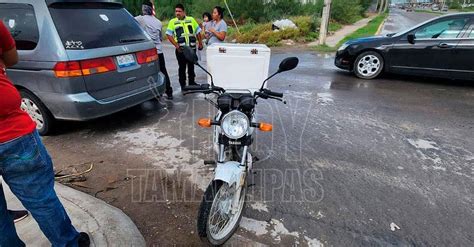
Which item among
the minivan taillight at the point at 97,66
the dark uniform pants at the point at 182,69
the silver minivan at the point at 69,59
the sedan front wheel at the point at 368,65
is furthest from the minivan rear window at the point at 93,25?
the sedan front wheel at the point at 368,65

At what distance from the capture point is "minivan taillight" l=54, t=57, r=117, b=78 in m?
3.60

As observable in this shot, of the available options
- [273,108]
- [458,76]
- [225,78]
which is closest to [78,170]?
[225,78]

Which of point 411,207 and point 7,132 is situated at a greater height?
point 7,132

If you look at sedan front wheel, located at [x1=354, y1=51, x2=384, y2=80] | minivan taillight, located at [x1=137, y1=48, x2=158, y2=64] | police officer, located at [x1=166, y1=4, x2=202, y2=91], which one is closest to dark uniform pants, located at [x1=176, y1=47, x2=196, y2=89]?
police officer, located at [x1=166, y1=4, x2=202, y2=91]

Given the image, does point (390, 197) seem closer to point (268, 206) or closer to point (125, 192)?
point (268, 206)

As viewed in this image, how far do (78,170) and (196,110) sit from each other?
7.51 ft

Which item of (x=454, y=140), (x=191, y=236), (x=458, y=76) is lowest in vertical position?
(x=191, y=236)

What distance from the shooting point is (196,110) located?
17.5ft

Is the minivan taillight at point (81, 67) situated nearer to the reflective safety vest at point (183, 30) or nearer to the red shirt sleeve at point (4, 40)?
the red shirt sleeve at point (4, 40)

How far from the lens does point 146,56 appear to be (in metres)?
4.62

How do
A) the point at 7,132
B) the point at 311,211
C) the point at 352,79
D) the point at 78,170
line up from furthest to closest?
the point at 352,79
the point at 78,170
the point at 311,211
the point at 7,132

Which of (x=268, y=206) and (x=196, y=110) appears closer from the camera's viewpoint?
(x=268, y=206)

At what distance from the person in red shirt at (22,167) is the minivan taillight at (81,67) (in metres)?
1.70

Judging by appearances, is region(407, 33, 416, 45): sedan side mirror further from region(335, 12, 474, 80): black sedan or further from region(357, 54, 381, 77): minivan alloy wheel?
region(357, 54, 381, 77): minivan alloy wheel
